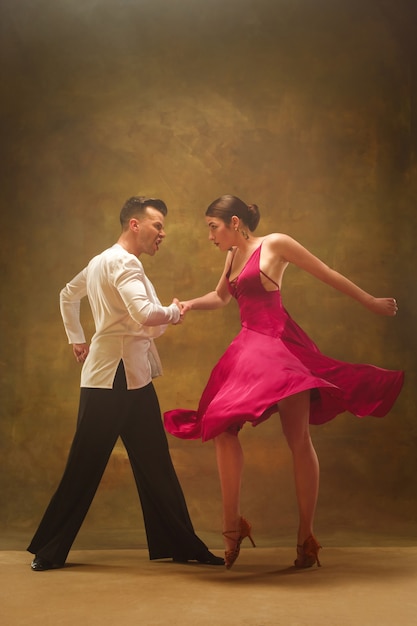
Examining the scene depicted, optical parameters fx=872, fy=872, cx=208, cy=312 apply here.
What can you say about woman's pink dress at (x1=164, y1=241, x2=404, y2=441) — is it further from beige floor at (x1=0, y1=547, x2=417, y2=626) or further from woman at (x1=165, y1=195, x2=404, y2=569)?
beige floor at (x1=0, y1=547, x2=417, y2=626)

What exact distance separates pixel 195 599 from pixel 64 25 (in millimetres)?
3513

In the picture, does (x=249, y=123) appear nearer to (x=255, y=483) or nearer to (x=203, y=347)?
(x=203, y=347)

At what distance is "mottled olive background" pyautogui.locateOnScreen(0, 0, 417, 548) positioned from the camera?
5012 mm

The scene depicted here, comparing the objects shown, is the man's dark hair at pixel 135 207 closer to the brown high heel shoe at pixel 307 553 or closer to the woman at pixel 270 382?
the woman at pixel 270 382

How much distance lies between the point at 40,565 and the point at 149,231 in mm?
1714

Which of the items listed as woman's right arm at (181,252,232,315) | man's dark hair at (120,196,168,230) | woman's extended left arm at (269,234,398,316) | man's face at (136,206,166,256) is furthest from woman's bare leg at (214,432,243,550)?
man's dark hair at (120,196,168,230)

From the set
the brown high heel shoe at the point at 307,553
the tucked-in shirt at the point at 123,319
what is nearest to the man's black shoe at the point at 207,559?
the brown high heel shoe at the point at 307,553

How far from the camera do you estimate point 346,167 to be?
5.12 m

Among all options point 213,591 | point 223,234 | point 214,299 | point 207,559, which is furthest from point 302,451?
point 223,234

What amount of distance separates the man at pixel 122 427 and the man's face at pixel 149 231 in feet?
0.45

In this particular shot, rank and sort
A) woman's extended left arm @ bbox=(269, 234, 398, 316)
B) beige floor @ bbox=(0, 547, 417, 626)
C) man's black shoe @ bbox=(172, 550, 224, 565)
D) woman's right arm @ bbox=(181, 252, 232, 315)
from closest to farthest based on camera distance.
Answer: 1. beige floor @ bbox=(0, 547, 417, 626)
2. man's black shoe @ bbox=(172, 550, 224, 565)
3. woman's extended left arm @ bbox=(269, 234, 398, 316)
4. woman's right arm @ bbox=(181, 252, 232, 315)

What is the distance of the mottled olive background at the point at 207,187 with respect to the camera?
5012mm

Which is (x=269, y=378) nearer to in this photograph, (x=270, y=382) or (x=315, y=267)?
(x=270, y=382)

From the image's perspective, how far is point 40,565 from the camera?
4.05 m
